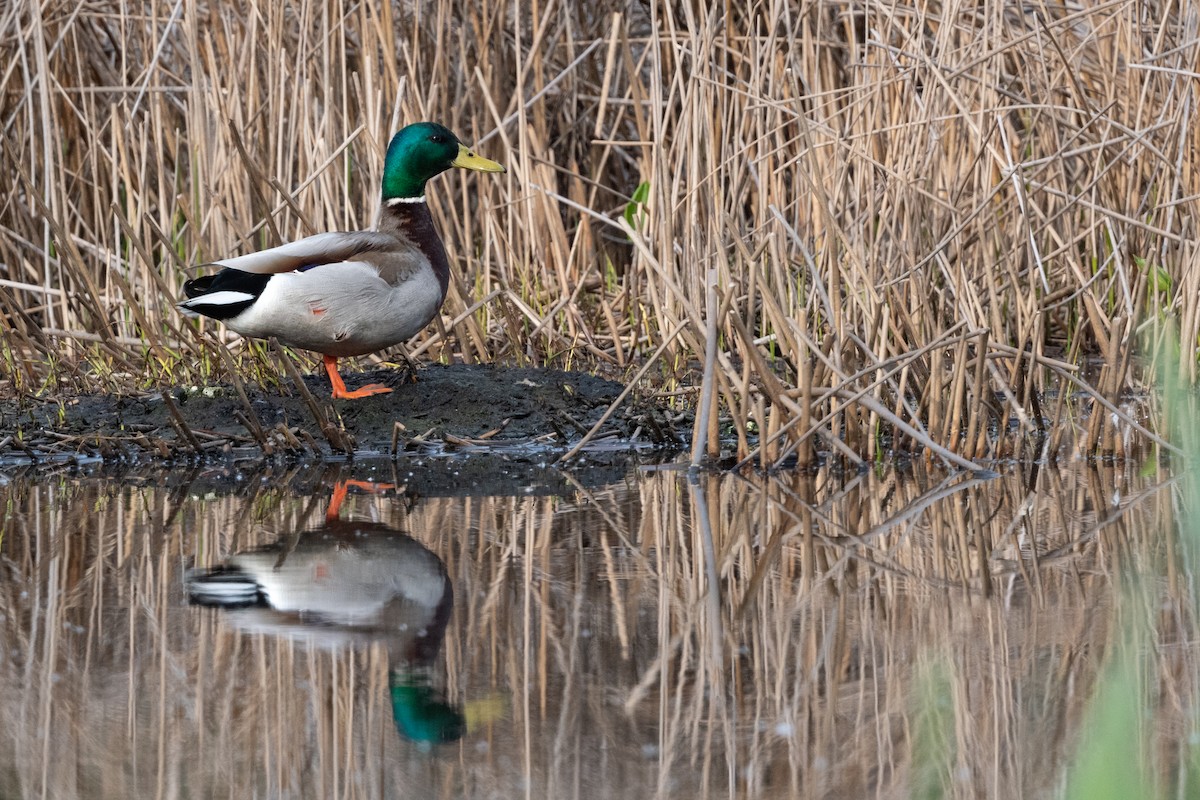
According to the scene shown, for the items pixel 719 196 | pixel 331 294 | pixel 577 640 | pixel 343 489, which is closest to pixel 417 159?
pixel 331 294

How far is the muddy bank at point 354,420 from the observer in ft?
15.2

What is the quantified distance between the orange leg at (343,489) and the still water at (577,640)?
0.12ft

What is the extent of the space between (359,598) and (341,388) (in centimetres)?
223

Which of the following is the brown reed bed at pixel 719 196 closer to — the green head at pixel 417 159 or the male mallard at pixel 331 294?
the green head at pixel 417 159

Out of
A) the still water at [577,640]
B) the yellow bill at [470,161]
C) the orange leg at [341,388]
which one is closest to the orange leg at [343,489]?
the still water at [577,640]

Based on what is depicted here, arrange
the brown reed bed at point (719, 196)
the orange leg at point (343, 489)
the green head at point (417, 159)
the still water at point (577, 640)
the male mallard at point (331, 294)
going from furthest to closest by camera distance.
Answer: the green head at point (417, 159)
the male mallard at point (331, 294)
the brown reed bed at point (719, 196)
the orange leg at point (343, 489)
the still water at point (577, 640)

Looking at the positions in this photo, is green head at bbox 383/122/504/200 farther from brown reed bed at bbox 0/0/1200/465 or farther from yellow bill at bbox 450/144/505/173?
brown reed bed at bbox 0/0/1200/465

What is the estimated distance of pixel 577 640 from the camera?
8.24 ft

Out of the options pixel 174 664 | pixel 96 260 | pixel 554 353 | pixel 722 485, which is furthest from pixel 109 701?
pixel 96 260

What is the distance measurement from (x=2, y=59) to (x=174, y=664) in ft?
16.5

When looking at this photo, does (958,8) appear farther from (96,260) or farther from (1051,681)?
(96,260)

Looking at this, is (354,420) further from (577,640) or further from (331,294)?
(577,640)

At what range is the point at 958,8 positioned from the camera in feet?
15.5

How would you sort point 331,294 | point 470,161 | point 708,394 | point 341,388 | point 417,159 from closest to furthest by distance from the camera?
point 708,394 → point 331,294 → point 341,388 → point 417,159 → point 470,161
